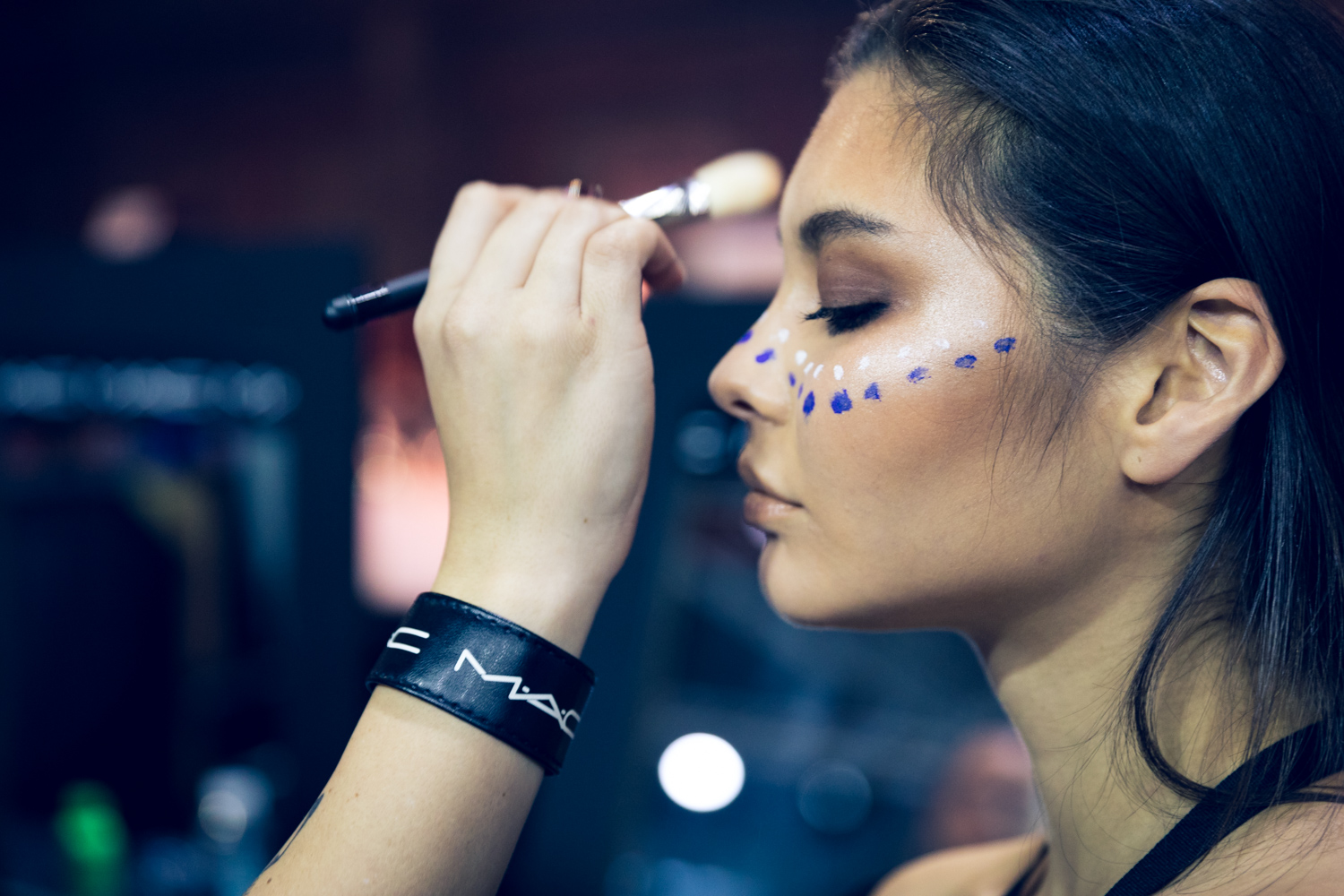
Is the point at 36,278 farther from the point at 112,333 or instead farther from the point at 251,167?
the point at 251,167

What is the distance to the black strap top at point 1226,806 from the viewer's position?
0.58 m

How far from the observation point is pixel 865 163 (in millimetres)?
666

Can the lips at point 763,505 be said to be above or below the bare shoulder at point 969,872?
above

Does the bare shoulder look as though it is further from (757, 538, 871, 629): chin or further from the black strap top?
(757, 538, 871, 629): chin

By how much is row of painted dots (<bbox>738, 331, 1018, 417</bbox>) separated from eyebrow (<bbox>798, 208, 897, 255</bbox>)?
9 centimetres

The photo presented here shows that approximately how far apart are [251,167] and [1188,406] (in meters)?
4.01

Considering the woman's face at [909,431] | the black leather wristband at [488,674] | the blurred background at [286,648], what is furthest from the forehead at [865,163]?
the blurred background at [286,648]

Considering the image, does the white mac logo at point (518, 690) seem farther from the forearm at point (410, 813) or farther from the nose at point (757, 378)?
the nose at point (757, 378)

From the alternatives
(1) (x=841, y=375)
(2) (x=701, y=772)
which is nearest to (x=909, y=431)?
(1) (x=841, y=375)

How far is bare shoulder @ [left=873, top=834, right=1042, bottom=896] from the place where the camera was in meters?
0.88

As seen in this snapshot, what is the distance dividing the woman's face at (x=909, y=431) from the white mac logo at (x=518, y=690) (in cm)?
19

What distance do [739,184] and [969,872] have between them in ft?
2.39

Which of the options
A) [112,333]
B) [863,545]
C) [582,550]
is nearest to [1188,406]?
[863,545]

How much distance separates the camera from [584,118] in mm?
3377
